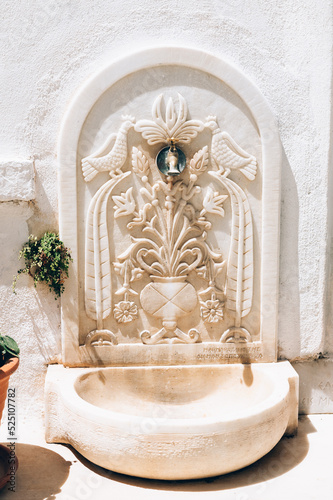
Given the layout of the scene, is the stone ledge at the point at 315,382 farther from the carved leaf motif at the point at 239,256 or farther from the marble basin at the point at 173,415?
the carved leaf motif at the point at 239,256

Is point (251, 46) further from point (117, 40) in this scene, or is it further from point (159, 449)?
point (159, 449)

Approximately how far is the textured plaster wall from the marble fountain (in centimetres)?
12

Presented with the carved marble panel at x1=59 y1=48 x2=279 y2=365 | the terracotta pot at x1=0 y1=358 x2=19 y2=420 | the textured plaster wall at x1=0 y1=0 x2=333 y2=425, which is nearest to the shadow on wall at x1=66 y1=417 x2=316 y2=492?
the carved marble panel at x1=59 y1=48 x2=279 y2=365

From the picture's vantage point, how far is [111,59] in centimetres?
379

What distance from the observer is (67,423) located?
3545mm

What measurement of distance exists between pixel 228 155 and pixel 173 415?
1845 mm

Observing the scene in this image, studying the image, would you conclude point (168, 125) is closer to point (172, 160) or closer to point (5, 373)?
point (172, 160)

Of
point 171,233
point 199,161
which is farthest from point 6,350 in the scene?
point 199,161

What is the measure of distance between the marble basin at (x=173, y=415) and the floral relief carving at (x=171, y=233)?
11.6 inches

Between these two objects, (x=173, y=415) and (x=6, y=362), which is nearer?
(x=6, y=362)

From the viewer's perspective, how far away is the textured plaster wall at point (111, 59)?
377 centimetres

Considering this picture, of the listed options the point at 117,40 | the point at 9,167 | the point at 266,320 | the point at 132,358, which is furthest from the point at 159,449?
the point at 117,40

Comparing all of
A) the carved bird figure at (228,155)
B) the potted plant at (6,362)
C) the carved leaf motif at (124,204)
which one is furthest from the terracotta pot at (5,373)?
the carved bird figure at (228,155)

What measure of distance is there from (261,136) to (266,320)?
1295mm
